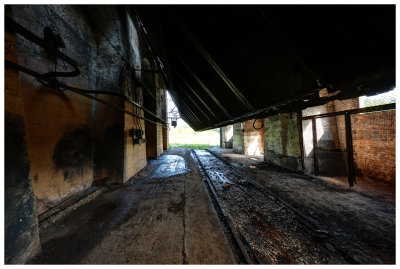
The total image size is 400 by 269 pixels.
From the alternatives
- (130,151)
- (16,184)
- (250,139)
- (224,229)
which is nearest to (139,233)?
(224,229)

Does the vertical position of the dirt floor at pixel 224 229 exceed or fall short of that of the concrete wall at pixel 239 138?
it falls short

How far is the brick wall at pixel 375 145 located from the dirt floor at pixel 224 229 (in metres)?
2.79

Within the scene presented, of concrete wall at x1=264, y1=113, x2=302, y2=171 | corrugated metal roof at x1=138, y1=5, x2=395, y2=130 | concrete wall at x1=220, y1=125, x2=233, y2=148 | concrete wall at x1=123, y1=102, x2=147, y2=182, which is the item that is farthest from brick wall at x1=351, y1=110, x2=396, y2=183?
concrete wall at x1=220, y1=125, x2=233, y2=148

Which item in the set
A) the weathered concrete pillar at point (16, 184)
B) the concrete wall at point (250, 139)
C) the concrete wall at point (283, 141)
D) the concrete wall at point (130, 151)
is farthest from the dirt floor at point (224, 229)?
the concrete wall at point (250, 139)

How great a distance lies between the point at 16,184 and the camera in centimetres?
124

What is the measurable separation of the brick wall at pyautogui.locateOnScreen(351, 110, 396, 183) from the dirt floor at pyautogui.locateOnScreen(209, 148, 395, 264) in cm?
216

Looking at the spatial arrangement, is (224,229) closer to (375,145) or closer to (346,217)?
(346,217)

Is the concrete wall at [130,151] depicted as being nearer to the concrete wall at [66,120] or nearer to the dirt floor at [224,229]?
the concrete wall at [66,120]

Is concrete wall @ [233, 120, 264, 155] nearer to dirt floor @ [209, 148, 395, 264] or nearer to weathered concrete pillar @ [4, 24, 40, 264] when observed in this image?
dirt floor @ [209, 148, 395, 264]

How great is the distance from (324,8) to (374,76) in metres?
0.73

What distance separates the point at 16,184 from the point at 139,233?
4.32 feet

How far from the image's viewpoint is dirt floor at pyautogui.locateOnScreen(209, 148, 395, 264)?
1.48 metres

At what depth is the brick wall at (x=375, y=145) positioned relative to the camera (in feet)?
13.4

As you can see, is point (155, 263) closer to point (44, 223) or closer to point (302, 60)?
point (44, 223)
